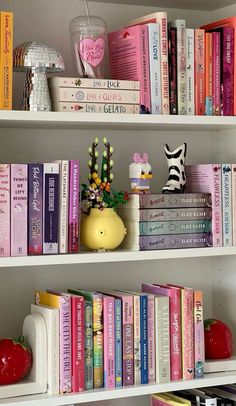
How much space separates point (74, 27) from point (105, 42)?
172mm

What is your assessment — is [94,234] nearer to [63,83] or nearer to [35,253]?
[35,253]

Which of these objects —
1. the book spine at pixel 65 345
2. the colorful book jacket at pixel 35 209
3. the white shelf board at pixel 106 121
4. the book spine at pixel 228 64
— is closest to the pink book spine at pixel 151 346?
the book spine at pixel 65 345

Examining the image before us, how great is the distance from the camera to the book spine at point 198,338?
2.25 meters

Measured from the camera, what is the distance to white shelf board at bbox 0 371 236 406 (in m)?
2.04

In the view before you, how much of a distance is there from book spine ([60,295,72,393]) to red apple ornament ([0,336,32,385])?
0.09 m

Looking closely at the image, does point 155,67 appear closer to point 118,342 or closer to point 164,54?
point 164,54

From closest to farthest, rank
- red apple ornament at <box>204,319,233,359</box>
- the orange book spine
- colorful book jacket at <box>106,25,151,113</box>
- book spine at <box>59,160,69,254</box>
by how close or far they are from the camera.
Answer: the orange book spine, book spine at <box>59,160,69,254</box>, colorful book jacket at <box>106,25,151,113</box>, red apple ornament at <box>204,319,233,359</box>

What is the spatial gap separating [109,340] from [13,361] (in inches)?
9.7

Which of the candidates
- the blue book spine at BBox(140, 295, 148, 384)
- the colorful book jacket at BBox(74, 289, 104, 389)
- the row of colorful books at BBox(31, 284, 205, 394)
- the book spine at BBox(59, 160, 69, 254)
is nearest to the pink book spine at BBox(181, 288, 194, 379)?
the row of colorful books at BBox(31, 284, 205, 394)

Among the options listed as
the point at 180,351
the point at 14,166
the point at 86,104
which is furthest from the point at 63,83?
the point at 180,351

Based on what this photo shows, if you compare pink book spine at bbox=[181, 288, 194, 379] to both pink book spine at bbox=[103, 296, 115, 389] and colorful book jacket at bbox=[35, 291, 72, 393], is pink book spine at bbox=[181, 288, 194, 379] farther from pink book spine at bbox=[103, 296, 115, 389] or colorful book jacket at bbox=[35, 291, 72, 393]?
colorful book jacket at bbox=[35, 291, 72, 393]

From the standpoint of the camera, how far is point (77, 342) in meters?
2.11

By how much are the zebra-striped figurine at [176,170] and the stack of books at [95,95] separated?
0.59 feet

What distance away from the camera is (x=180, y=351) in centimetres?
224
